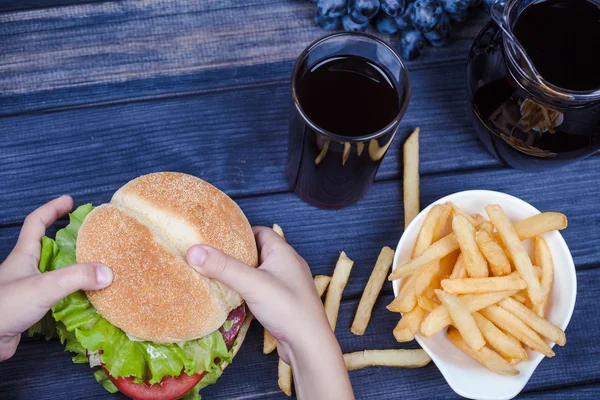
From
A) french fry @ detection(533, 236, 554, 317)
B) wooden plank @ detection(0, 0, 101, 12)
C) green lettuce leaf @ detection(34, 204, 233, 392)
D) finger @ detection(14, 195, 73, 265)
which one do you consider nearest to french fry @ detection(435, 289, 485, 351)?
french fry @ detection(533, 236, 554, 317)

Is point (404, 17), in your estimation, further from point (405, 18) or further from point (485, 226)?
point (485, 226)

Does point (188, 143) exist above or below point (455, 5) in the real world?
below

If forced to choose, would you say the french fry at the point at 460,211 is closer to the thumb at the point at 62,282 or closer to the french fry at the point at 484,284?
the french fry at the point at 484,284

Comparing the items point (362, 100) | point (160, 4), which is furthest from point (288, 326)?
point (160, 4)

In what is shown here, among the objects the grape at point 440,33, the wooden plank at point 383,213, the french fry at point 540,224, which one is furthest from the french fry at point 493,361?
the grape at point 440,33

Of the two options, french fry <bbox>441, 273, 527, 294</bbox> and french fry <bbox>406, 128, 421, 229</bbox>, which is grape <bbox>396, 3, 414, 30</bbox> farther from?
french fry <bbox>441, 273, 527, 294</bbox>

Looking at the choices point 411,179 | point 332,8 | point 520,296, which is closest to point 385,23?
point 332,8
